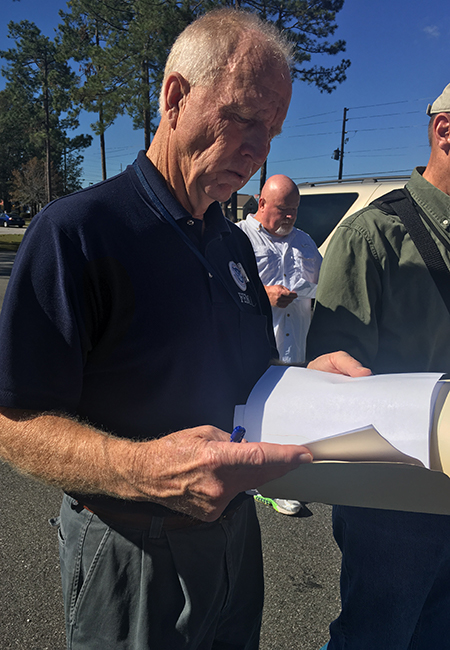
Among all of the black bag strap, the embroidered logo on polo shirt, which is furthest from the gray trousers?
the black bag strap

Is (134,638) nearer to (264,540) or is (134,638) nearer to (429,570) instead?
(429,570)

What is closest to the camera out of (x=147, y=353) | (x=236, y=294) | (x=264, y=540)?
(x=147, y=353)

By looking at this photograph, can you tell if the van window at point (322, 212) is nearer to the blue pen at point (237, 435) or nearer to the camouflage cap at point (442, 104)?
the camouflage cap at point (442, 104)

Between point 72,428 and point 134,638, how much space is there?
1.98ft

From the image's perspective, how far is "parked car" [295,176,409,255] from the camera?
5293mm

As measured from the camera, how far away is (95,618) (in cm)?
120

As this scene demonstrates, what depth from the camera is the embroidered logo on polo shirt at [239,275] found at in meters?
1.43

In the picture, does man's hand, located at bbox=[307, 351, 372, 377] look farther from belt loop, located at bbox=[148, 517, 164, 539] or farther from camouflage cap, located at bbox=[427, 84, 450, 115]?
camouflage cap, located at bbox=[427, 84, 450, 115]

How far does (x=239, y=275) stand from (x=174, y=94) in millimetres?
528

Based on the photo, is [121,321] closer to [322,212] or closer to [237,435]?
[237,435]

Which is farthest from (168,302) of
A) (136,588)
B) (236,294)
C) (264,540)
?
(264,540)

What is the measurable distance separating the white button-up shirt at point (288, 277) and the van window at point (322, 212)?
1.42 metres

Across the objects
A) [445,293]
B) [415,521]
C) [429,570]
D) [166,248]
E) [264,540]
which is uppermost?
[166,248]

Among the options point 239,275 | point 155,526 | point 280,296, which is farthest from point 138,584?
point 280,296
